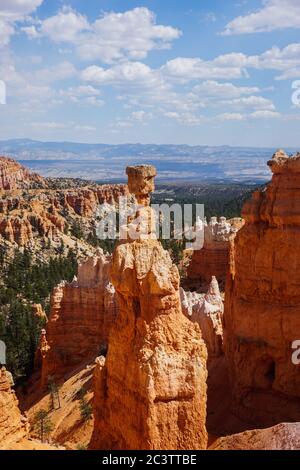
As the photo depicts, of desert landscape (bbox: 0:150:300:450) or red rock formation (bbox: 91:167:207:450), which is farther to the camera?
desert landscape (bbox: 0:150:300:450)

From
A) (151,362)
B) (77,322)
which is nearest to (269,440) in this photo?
(151,362)

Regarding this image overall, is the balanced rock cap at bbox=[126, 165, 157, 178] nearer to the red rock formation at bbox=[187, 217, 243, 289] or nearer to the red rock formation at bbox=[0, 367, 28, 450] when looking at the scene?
the red rock formation at bbox=[0, 367, 28, 450]

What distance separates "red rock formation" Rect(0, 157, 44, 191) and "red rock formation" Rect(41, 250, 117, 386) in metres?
88.5

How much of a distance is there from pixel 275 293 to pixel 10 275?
56982mm

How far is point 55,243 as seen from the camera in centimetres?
9138

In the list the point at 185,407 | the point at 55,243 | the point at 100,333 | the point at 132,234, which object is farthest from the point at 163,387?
the point at 55,243

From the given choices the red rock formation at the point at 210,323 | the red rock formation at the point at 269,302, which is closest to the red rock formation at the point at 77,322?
the red rock formation at the point at 210,323

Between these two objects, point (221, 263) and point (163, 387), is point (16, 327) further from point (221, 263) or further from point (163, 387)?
point (163, 387)

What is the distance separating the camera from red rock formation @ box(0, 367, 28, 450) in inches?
549

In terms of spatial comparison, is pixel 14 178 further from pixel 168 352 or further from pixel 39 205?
pixel 168 352

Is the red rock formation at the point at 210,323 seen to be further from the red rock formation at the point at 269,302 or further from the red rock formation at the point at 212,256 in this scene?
the red rock formation at the point at 212,256

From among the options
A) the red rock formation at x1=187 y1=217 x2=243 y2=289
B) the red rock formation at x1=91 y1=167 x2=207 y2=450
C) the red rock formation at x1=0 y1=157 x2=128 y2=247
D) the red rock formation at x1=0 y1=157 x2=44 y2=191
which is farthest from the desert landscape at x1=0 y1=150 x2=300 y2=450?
the red rock formation at x1=0 y1=157 x2=44 y2=191

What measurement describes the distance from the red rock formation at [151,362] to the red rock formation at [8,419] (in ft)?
7.22

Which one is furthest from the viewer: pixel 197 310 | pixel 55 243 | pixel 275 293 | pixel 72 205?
pixel 72 205
